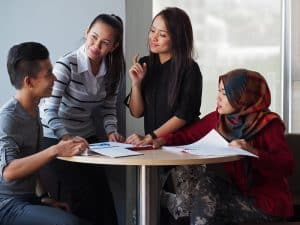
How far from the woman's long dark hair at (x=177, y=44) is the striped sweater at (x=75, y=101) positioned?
0.33 m

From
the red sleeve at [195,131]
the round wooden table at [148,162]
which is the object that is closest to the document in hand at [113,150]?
the round wooden table at [148,162]

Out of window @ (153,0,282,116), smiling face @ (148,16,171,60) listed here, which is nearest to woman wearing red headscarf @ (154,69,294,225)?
smiling face @ (148,16,171,60)

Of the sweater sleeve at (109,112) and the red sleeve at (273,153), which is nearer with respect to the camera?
the red sleeve at (273,153)

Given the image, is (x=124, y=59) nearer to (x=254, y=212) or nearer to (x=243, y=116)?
(x=243, y=116)

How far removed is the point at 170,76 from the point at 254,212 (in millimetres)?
746

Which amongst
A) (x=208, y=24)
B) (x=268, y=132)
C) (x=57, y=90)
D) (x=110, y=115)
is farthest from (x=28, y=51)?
(x=208, y=24)

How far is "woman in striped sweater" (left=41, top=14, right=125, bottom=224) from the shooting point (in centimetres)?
212

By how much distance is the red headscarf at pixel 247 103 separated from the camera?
192 centimetres

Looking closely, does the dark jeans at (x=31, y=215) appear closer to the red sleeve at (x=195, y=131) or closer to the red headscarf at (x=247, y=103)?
the red sleeve at (x=195, y=131)

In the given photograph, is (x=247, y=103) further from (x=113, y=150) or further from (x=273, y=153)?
(x=113, y=150)

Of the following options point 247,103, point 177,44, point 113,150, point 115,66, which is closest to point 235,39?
point 177,44

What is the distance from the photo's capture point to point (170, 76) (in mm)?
2234

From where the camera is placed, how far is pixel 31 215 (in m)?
1.67

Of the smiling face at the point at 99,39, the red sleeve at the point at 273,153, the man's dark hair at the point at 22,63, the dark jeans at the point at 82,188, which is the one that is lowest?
the dark jeans at the point at 82,188
